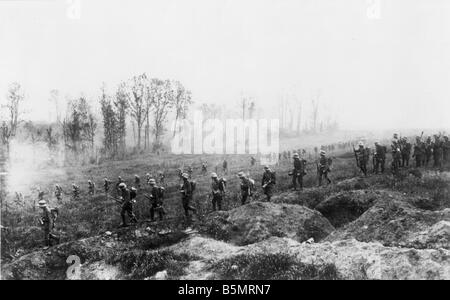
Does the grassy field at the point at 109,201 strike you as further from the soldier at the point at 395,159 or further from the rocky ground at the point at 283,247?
the rocky ground at the point at 283,247

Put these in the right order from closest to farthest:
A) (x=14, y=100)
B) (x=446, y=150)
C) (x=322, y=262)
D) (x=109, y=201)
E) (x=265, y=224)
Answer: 1. (x=322, y=262)
2. (x=265, y=224)
3. (x=446, y=150)
4. (x=109, y=201)
5. (x=14, y=100)

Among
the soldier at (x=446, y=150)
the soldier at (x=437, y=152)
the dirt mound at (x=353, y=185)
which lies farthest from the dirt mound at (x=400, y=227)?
the soldier at (x=446, y=150)

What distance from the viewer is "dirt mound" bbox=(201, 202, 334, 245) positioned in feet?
49.4

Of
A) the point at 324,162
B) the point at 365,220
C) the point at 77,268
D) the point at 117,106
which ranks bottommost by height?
the point at 77,268

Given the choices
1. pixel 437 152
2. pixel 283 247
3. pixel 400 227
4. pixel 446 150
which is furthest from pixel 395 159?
pixel 283 247

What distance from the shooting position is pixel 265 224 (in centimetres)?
1538

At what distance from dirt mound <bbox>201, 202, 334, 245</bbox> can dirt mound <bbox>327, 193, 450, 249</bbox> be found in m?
1.05

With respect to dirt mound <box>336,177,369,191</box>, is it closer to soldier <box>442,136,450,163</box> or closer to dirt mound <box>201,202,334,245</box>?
dirt mound <box>201,202,334,245</box>

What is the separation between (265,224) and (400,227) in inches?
175

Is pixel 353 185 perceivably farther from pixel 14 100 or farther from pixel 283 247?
pixel 14 100

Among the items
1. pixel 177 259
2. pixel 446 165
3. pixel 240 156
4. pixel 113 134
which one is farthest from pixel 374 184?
pixel 113 134

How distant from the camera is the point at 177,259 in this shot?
12.8 meters
